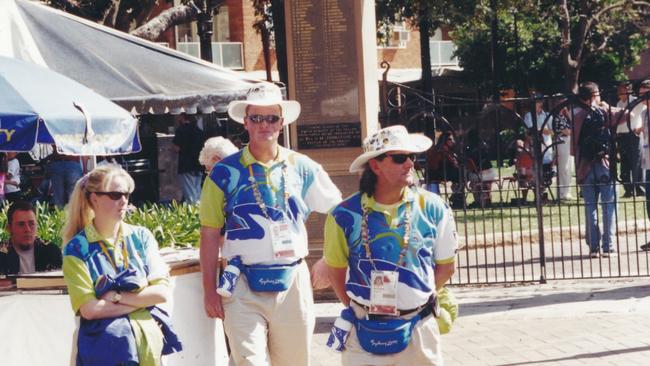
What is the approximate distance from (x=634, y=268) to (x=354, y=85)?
3.93 m

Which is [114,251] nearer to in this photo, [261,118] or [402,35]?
[261,118]

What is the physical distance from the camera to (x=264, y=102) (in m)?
6.69

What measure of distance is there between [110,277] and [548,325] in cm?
536

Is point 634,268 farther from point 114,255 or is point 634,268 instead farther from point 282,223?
point 114,255

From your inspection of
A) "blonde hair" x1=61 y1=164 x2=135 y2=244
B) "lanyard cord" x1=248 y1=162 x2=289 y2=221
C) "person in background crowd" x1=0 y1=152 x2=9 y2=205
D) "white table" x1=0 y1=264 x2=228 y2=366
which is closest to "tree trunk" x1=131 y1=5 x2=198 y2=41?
"person in background crowd" x1=0 y1=152 x2=9 y2=205

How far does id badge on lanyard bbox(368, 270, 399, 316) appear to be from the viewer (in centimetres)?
550

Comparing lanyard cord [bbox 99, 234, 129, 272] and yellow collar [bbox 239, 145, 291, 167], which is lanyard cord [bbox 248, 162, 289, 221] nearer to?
yellow collar [bbox 239, 145, 291, 167]

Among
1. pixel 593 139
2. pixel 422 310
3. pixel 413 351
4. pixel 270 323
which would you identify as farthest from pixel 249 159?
pixel 593 139

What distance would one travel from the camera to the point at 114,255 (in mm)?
5969

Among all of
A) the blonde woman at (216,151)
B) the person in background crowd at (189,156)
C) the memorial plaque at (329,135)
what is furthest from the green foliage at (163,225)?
the person in background crowd at (189,156)

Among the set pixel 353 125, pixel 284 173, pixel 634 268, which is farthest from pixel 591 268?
pixel 284 173

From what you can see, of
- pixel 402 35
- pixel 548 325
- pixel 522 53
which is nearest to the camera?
pixel 548 325

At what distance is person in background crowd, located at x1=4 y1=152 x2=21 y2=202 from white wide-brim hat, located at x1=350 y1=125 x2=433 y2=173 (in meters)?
11.8

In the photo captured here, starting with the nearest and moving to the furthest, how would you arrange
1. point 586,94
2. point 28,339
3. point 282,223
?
point 282,223 → point 28,339 → point 586,94
